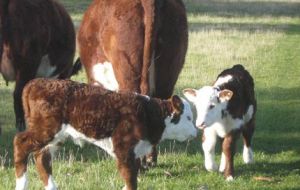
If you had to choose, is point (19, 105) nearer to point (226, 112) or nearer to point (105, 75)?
point (105, 75)

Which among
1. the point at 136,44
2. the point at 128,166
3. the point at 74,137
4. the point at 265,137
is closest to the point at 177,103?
the point at 128,166

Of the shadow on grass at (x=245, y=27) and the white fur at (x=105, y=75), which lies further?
the shadow on grass at (x=245, y=27)

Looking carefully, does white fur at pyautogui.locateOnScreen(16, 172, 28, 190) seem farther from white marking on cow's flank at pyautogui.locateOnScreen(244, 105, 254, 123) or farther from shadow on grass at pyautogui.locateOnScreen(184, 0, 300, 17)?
shadow on grass at pyautogui.locateOnScreen(184, 0, 300, 17)

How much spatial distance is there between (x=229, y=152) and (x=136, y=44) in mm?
1612

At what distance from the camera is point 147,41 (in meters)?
Result: 8.04

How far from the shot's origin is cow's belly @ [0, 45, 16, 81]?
374 inches

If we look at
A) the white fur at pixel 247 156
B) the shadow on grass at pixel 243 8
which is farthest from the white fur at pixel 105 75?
the shadow on grass at pixel 243 8

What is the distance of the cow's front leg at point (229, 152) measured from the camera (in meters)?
8.05

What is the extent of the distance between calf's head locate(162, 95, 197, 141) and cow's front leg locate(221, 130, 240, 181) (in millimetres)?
1235

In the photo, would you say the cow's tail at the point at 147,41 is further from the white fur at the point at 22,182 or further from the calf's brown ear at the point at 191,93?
the white fur at the point at 22,182

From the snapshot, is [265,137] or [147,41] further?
[265,137]

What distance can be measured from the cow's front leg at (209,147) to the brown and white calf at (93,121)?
1716 millimetres

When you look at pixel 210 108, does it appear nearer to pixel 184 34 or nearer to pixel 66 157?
pixel 184 34

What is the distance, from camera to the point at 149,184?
7.66 meters
